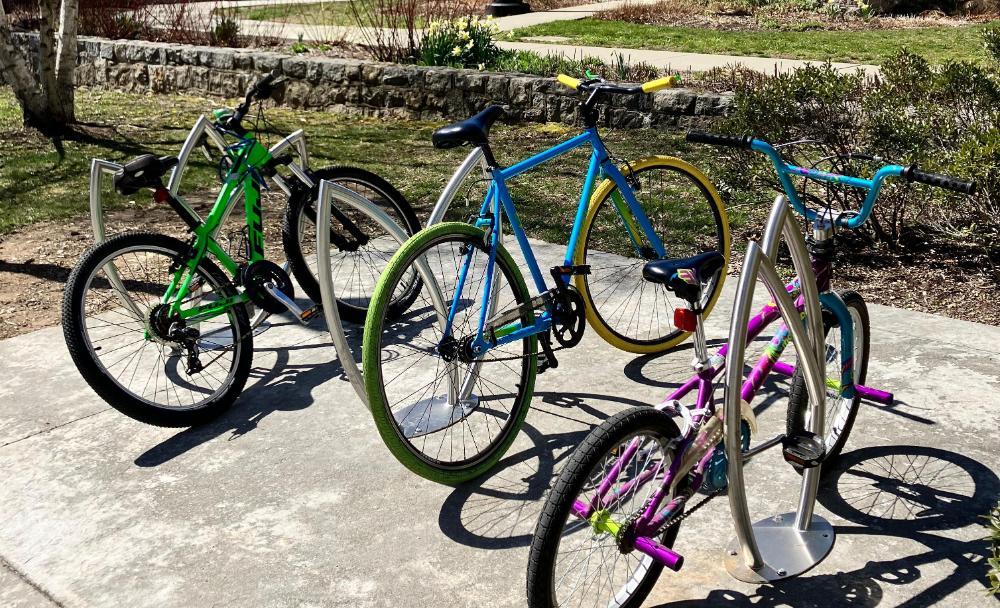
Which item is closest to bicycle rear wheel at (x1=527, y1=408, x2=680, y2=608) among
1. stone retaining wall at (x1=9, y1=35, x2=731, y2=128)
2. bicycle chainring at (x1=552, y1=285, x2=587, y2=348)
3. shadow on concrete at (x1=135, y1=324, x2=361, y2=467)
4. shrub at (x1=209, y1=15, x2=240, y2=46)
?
bicycle chainring at (x1=552, y1=285, x2=587, y2=348)

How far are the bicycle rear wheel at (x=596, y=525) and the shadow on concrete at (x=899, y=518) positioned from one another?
0.16 m

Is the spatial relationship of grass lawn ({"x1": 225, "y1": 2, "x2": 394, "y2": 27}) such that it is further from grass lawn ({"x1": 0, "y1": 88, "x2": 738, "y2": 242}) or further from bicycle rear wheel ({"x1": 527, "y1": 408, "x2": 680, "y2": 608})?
bicycle rear wheel ({"x1": 527, "y1": 408, "x2": 680, "y2": 608})

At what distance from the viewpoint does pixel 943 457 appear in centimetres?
345

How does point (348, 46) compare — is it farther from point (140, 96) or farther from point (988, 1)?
point (988, 1)

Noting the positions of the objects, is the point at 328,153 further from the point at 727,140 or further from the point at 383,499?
the point at 727,140

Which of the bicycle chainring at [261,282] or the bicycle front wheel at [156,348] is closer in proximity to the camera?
the bicycle front wheel at [156,348]

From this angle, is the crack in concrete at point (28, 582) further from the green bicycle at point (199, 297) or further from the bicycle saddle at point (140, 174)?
the bicycle saddle at point (140, 174)

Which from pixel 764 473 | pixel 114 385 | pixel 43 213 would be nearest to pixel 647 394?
pixel 764 473

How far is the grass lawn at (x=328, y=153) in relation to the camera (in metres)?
6.93

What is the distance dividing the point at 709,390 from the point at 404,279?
8.93 feet

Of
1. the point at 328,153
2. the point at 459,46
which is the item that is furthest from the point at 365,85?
the point at 328,153

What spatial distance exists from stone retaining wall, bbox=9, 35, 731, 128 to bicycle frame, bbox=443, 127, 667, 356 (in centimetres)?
408

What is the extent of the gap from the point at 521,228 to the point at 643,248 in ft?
3.02

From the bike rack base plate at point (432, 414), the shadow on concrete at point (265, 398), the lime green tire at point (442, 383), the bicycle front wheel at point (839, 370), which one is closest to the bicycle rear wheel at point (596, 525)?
the lime green tire at point (442, 383)
